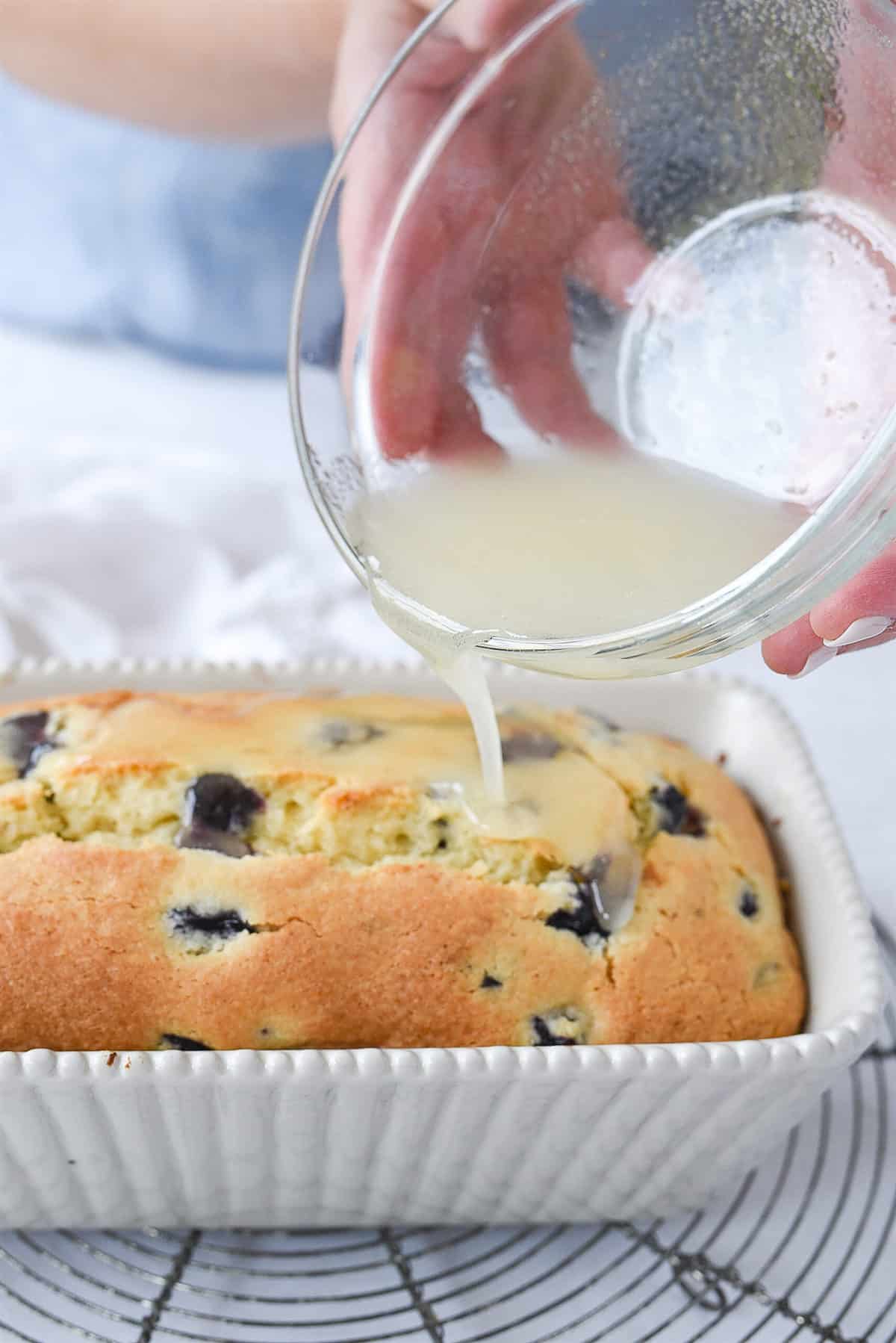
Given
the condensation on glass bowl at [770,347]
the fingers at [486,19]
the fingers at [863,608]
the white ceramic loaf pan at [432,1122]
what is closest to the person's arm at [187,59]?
the fingers at [486,19]

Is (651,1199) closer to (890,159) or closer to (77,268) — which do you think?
(890,159)

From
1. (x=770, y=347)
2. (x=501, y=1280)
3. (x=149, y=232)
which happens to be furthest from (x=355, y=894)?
(x=149, y=232)

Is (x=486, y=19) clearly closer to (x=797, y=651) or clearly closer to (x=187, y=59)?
(x=797, y=651)

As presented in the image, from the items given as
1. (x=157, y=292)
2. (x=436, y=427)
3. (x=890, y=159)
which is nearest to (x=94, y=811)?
(x=436, y=427)

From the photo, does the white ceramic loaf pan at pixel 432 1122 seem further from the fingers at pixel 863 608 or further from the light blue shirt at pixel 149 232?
the light blue shirt at pixel 149 232

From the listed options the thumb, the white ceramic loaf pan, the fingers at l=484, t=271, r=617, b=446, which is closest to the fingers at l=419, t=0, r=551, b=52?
the thumb

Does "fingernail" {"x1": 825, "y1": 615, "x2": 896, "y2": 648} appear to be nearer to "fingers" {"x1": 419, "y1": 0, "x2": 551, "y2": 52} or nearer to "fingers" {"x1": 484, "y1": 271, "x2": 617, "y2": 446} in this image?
"fingers" {"x1": 484, "y1": 271, "x2": 617, "y2": 446}
